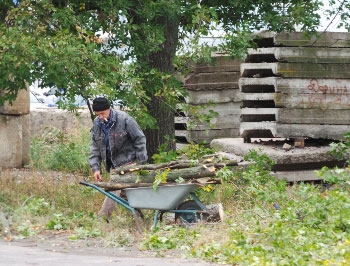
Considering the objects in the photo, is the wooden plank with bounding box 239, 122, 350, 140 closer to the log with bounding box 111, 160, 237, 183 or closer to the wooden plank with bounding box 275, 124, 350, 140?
the wooden plank with bounding box 275, 124, 350, 140

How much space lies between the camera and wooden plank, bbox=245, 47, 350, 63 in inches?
604

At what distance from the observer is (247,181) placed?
14.1 meters

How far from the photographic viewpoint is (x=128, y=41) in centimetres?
1341

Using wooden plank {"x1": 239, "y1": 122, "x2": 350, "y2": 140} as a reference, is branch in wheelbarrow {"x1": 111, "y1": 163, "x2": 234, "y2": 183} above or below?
below

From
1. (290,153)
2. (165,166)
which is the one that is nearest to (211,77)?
(290,153)

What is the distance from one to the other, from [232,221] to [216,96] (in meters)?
7.98

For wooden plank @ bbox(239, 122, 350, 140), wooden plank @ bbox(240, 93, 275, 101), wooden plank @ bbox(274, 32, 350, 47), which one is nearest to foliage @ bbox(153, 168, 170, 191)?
wooden plank @ bbox(239, 122, 350, 140)

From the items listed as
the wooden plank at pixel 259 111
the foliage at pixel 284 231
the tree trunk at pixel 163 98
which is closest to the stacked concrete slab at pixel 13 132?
the tree trunk at pixel 163 98

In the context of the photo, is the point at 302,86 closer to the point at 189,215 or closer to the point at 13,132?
the point at 189,215

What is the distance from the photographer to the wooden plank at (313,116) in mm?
15328

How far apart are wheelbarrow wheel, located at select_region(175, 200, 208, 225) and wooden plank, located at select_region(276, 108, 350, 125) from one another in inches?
175

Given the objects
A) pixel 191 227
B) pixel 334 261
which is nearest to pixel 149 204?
pixel 191 227

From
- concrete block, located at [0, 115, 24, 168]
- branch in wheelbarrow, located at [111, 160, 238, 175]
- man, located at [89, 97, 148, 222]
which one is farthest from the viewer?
concrete block, located at [0, 115, 24, 168]

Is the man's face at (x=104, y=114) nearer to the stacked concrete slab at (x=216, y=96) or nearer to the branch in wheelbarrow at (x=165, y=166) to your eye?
the branch in wheelbarrow at (x=165, y=166)
